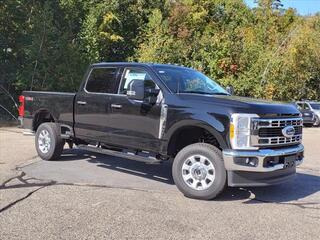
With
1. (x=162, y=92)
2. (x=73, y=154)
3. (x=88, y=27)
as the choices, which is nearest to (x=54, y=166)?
(x=73, y=154)

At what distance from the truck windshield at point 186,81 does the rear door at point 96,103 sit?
0.97 metres

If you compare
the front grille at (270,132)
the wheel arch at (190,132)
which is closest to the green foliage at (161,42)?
the wheel arch at (190,132)

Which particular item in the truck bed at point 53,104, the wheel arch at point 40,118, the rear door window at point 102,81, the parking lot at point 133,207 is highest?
the rear door window at point 102,81

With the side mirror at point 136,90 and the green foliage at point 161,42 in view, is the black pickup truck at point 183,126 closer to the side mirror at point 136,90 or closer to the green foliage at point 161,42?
the side mirror at point 136,90

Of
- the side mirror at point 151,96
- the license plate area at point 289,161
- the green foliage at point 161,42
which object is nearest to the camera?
the license plate area at point 289,161

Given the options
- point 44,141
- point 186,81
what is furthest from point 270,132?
point 44,141

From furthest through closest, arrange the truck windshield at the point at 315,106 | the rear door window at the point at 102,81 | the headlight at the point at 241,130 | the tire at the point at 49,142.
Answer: the truck windshield at the point at 315,106, the tire at the point at 49,142, the rear door window at the point at 102,81, the headlight at the point at 241,130

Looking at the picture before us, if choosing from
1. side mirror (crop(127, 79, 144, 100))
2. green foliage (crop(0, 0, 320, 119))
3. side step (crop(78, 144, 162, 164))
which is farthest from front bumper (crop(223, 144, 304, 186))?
green foliage (crop(0, 0, 320, 119))

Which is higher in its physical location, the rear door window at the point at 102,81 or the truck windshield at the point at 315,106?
the rear door window at the point at 102,81

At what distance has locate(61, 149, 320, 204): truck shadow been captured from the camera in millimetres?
7598

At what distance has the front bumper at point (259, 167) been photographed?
270 inches

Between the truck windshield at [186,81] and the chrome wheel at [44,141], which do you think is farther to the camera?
the chrome wheel at [44,141]

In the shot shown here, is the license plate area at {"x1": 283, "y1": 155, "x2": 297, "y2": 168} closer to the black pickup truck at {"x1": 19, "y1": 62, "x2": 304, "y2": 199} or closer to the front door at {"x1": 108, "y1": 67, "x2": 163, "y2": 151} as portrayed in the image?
the black pickup truck at {"x1": 19, "y1": 62, "x2": 304, "y2": 199}

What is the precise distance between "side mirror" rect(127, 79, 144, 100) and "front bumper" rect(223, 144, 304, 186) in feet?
5.73
